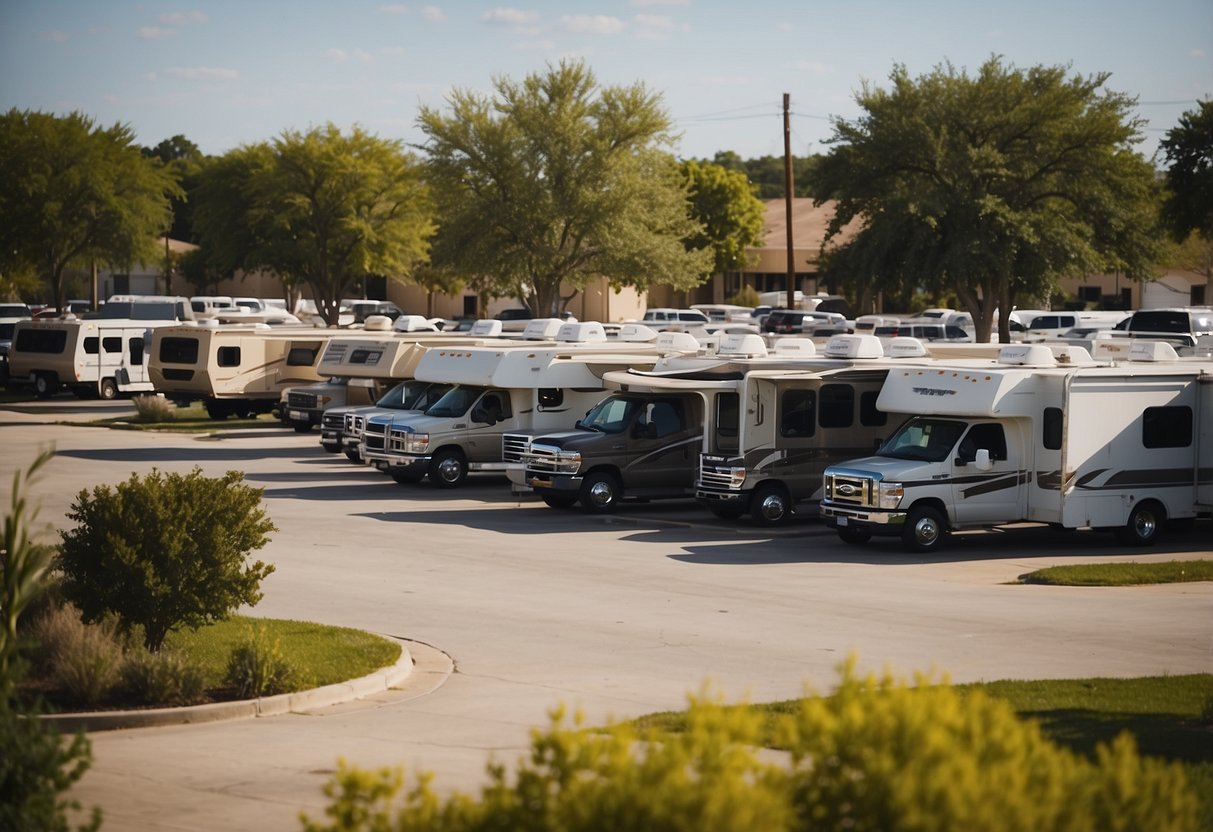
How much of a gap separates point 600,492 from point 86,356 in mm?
27173

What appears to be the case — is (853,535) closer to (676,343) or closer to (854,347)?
(854,347)

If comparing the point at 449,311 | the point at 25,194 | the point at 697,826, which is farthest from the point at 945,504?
the point at 449,311

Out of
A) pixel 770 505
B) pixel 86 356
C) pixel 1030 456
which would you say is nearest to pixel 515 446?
pixel 770 505

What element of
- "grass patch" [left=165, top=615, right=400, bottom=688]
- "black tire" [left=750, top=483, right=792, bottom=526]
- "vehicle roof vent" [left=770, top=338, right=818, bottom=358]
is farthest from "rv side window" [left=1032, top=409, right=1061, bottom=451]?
"grass patch" [left=165, top=615, right=400, bottom=688]

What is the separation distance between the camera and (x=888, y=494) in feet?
70.2

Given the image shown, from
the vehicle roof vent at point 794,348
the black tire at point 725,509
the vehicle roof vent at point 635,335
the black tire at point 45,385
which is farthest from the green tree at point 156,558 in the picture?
the black tire at point 45,385

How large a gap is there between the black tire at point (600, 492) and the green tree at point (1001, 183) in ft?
60.4

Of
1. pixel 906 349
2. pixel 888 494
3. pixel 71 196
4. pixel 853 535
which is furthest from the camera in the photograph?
pixel 71 196

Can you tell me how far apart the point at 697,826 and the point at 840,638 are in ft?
34.6

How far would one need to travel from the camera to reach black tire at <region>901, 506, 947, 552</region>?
21531 mm

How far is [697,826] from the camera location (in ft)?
15.8

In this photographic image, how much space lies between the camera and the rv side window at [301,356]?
40750 mm

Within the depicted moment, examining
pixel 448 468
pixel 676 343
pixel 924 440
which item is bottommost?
pixel 448 468

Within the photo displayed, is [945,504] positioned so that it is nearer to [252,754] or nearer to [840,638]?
[840,638]
